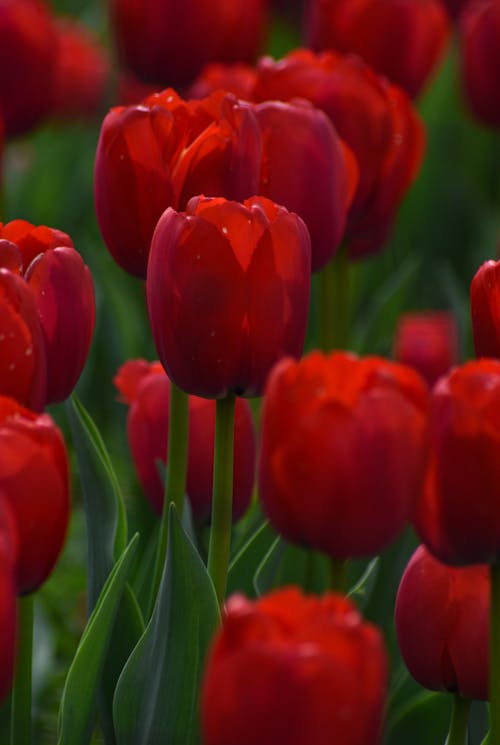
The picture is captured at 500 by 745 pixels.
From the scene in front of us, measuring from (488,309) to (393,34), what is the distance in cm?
76

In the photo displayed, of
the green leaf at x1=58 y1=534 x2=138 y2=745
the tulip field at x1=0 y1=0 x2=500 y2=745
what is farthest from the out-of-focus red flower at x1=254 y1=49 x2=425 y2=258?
the green leaf at x1=58 y1=534 x2=138 y2=745

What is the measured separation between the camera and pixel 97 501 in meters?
0.84

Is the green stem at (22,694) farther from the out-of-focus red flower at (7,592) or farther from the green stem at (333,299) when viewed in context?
the green stem at (333,299)

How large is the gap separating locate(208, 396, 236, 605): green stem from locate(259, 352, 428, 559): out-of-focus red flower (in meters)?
0.17

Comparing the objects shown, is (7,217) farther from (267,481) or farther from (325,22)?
(267,481)

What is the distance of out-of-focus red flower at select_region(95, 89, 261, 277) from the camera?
0.73 metres

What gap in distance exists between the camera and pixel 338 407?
0.48 metres

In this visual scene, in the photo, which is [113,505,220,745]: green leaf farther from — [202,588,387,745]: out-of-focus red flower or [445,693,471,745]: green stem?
[202,588,387,745]: out-of-focus red flower

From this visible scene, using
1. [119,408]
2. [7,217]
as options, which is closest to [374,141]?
[119,408]

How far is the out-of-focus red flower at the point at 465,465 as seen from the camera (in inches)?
19.8

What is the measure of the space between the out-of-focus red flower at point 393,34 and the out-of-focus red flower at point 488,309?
0.74 m

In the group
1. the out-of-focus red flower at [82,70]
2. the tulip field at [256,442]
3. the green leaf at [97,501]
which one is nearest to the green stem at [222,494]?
the tulip field at [256,442]

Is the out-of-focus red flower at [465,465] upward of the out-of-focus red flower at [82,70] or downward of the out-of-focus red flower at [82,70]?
upward

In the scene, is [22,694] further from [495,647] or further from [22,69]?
[22,69]
